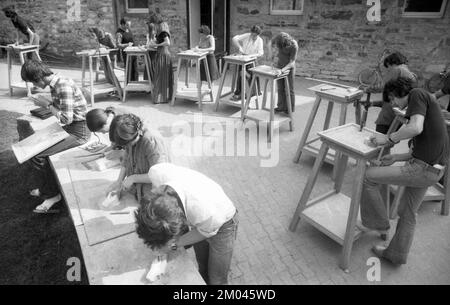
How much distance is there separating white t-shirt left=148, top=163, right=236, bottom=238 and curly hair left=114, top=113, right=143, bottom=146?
1.70 feet

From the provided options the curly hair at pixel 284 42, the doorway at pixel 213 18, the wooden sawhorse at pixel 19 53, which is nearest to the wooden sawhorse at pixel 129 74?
the wooden sawhorse at pixel 19 53

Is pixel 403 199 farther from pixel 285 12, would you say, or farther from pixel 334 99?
pixel 285 12

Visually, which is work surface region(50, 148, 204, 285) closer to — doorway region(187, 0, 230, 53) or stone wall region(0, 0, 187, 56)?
doorway region(187, 0, 230, 53)

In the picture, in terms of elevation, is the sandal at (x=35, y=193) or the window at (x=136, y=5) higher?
the window at (x=136, y=5)

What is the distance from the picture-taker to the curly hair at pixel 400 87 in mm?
2713

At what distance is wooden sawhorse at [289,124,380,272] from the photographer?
2.74m

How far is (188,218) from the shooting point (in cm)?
208

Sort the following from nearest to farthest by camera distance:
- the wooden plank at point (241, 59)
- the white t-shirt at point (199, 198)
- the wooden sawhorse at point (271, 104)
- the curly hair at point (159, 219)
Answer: the curly hair at point (159, 219) < the white t-shirt at point (199, 198) < the wooden sawhorse at point (271, 104) < the wooden plank at point (241, 59)

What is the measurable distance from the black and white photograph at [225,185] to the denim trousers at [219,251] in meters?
0.01

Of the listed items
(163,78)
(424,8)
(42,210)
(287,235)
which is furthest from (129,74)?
(424,8)

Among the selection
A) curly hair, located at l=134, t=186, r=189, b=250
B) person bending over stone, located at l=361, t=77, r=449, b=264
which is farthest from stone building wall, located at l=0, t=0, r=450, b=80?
curly hair, located at l=134, t=186, r=189, b=250

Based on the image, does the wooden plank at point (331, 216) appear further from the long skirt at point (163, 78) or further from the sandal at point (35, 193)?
the long skirt at point (163, 78)

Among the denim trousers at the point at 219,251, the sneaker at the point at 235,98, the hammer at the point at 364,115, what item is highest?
the hammer at the point at 364,115

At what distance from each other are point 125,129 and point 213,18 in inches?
314
